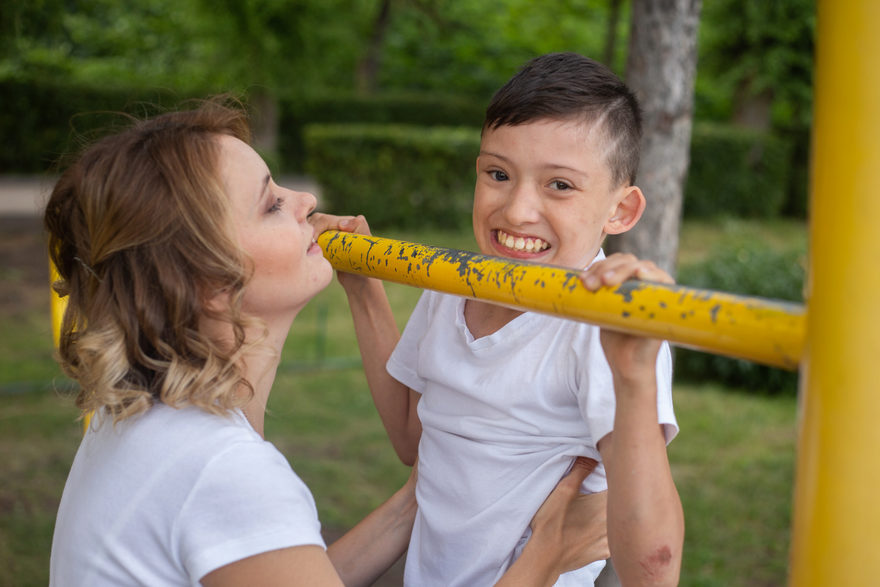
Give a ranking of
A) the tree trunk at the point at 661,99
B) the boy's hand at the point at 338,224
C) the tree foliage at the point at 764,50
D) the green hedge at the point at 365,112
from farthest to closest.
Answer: the green hedge at the point at 365,112 → the tree foliage at the point at 764,50 → the tree trunk at the point at 661,99 → the boy's hand at the point at 338,224

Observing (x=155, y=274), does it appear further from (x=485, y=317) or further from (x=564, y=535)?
(x=564, y=535)

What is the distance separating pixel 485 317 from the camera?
1763 millimetres

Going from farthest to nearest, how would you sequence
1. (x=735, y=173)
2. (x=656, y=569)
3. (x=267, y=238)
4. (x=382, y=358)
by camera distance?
(x=735, y=173)
(x=382, y=358)
(x=267, y=238)
(x=656, y=569)

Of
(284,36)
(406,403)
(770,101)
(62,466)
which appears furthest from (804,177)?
(406,403)

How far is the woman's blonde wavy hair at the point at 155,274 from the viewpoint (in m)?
1.36

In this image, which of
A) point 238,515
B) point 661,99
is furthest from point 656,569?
point 661,99

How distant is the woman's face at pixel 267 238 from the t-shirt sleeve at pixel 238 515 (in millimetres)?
297

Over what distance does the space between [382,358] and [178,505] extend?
840 mm

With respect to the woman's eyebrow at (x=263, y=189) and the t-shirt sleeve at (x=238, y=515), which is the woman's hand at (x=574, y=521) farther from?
the woman's eyebrow at (x=263, y=189)

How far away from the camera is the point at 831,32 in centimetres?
74

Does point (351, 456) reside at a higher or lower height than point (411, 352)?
lower

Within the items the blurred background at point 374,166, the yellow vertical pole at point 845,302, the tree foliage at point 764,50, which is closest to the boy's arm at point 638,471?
the yellow vertical pole at point 845,302

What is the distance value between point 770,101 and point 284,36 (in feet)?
32.0

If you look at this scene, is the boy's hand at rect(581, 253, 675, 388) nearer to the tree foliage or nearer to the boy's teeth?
A: the boy's teeth
